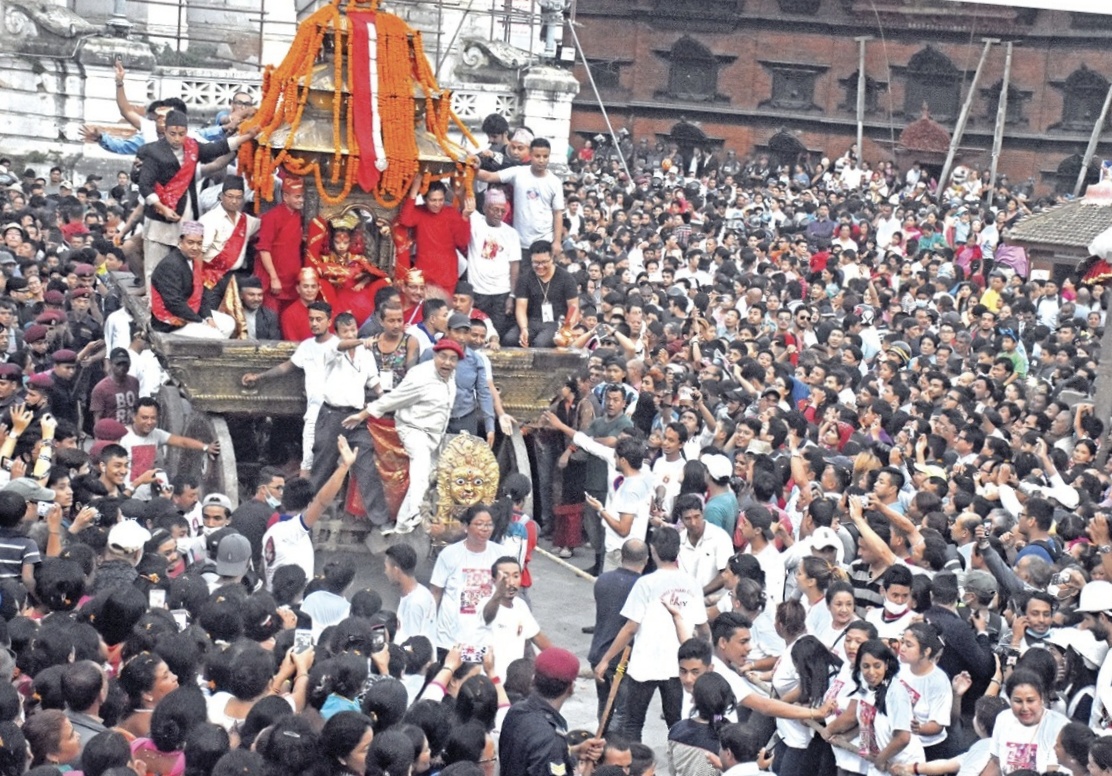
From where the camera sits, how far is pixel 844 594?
790cm

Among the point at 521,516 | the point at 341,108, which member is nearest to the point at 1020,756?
the point at 521,516

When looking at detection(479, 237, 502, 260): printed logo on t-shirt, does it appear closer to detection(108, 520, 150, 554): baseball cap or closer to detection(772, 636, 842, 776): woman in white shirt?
detection(108, 520, 150, 554): baseball cap

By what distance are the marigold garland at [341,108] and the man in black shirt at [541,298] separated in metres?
1.00

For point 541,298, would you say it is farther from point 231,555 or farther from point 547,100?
point 547,100

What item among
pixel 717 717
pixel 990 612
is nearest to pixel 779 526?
pixel 990 612

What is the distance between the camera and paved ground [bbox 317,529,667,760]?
9.58m

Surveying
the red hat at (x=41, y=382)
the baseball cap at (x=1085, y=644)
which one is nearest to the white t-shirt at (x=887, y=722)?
the baseball cap at (x=1085, y=644)

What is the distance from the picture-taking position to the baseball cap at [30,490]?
8.84 m

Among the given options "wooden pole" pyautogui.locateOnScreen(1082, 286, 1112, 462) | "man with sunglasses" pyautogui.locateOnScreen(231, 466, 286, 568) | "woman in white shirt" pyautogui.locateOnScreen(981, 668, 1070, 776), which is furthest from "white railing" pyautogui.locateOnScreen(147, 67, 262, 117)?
"woman in white shirt" pyautogui.locateOnScreen(981, 668, 1070, 776)

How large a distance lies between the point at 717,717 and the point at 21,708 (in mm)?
2688

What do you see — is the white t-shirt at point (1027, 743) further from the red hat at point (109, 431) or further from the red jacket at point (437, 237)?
the red hat at point (109, 431)

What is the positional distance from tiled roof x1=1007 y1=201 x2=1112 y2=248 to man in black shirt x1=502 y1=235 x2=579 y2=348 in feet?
25.0

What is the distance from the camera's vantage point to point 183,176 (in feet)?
37.4

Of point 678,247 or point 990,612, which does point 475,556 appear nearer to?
point 990,612
